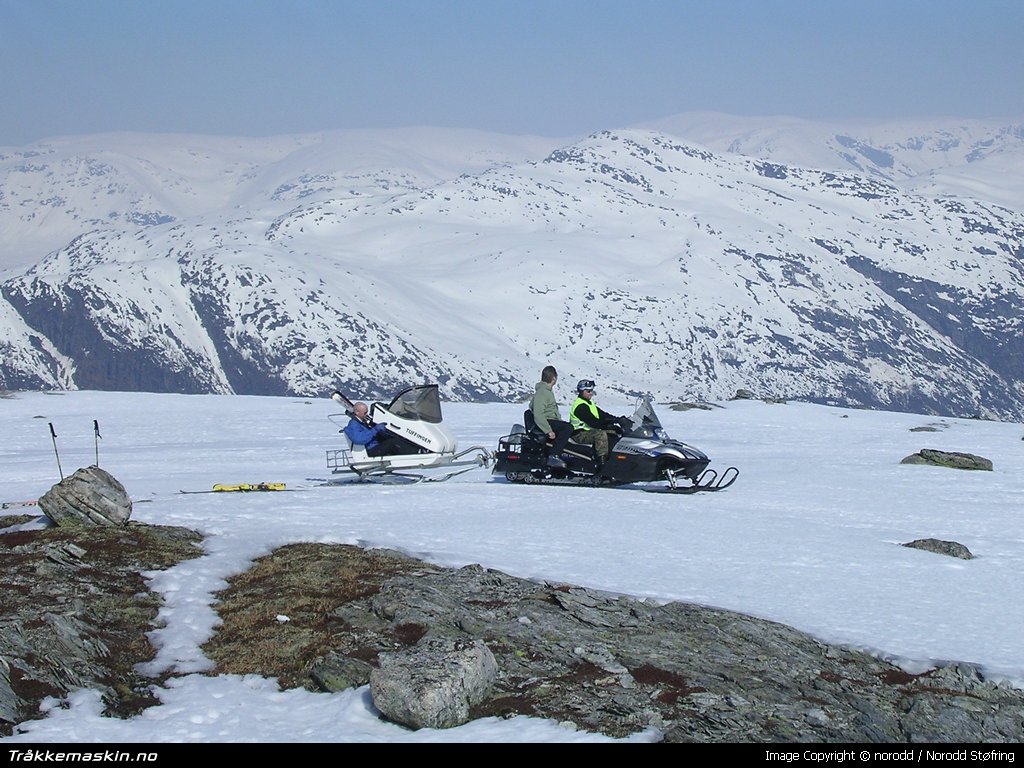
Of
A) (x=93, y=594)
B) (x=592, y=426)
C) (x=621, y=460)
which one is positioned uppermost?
(x=592, y=426)

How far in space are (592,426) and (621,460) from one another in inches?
41.4

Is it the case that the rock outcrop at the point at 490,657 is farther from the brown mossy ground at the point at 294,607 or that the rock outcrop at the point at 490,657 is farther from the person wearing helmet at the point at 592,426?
the person wearing helmet at the point at 592,426

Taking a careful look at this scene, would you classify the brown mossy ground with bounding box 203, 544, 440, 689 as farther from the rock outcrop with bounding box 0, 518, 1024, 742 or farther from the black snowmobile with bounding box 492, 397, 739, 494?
the black snowmobile with bounding box 492, 397, 739, 494

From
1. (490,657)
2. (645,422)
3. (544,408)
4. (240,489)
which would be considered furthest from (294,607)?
(645,422)


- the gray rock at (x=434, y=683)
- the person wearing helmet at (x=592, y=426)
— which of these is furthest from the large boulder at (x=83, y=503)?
the person wearing helmet at (x=592, y=426)

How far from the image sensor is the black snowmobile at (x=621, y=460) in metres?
24.9

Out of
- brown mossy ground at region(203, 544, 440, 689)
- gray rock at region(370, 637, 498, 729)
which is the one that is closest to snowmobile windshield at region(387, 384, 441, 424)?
brown mossy ground at region(203, 544, 440, 689)

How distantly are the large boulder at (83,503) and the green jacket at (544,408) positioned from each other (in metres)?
10.4

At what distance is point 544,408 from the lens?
25.7m

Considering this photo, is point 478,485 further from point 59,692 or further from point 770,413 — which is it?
point 770,413

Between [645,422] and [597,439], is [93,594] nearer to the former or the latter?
[597,439]

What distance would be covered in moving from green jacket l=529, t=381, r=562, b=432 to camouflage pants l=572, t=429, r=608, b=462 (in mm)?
667

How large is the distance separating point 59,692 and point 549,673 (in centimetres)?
494

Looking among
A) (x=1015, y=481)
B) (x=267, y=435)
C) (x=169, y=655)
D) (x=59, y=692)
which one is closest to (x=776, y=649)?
(x=169, y=655)
